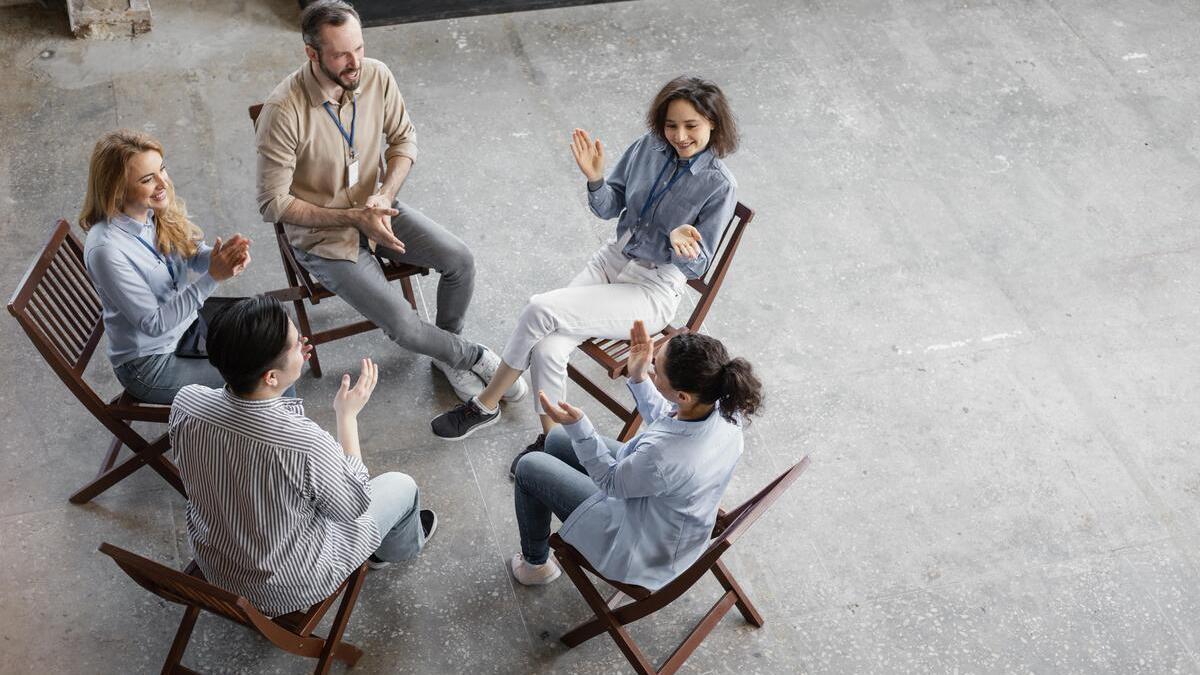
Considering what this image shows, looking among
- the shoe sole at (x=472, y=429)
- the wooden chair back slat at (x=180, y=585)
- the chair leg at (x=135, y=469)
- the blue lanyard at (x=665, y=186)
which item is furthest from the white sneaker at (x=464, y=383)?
the wooden chair back slat at (x=180, y=585)

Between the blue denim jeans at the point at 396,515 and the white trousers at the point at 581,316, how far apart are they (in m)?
0.66

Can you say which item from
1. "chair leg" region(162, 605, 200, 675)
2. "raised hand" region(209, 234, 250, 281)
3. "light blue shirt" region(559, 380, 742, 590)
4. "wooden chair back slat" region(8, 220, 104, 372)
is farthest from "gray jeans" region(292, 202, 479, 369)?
"chair leg" region(162, 605, 200, 675)

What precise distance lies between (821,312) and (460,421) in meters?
1.62

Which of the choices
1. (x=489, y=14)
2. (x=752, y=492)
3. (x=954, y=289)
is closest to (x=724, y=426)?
(x=752, y=492)

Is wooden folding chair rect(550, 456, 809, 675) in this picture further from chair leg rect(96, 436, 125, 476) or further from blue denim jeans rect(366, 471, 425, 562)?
chair leg rect(96, 436, 125, 476)

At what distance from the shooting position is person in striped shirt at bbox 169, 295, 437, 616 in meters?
2.83

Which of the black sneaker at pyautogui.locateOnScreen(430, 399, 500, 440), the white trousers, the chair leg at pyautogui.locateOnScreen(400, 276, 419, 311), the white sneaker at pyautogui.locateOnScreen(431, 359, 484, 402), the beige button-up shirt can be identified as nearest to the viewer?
the beige button-up shirt

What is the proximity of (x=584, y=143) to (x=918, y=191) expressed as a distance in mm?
2203

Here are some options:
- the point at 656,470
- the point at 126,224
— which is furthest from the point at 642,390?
the point at 126,224

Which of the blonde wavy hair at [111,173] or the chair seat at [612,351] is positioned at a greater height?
the blonde wavy hair at [111,173]

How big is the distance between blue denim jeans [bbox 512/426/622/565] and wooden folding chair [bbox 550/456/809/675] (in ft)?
0.40

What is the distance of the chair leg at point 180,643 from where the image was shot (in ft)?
10.8

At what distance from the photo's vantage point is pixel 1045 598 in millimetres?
3871

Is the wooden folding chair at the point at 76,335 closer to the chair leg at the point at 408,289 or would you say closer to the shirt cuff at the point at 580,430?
the chair leg at the point at 408,289
